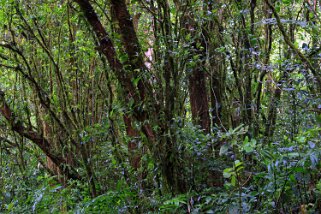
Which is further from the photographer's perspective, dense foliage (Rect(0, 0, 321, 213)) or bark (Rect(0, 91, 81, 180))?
bark (Rect(0, 91, 81, 180))

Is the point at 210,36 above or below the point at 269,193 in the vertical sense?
above

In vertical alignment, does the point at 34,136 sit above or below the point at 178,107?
below

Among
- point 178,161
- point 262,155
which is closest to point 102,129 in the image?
point 178,161

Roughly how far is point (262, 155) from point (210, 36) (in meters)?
1.94

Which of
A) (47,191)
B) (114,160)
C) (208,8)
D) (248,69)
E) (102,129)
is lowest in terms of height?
(47,191)

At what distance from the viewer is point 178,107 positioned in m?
3.74

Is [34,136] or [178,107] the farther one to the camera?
[34,136]

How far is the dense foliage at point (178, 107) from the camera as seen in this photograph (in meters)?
3.14

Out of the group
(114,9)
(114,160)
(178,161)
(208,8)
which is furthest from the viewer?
(208,8)

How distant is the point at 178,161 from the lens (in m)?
3.54

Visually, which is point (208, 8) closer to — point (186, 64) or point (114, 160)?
point (186, 64)

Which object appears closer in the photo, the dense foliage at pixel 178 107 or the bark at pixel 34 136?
the dense foliage at pixel 178 107

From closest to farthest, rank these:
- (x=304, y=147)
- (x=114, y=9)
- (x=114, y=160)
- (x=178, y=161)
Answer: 1. (x=304, y=147)
2. (x=178, y=161)
3. (x=114, y=9)
4. (x=114, y=160)

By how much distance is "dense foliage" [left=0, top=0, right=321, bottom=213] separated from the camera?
314cm
